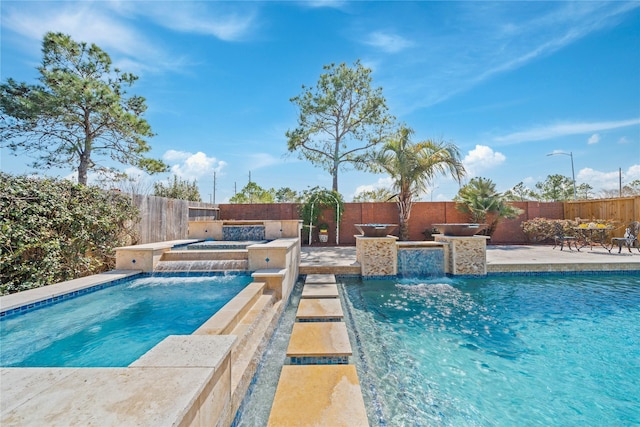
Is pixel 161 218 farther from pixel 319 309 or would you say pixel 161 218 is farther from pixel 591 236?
pixel 591 236

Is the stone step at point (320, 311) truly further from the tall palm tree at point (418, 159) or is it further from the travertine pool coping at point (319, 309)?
the tall palm tree at point (418, 159)

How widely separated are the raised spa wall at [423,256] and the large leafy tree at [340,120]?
7276mm

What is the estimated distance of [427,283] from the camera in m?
6.67

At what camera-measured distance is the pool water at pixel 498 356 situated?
234 centimetres

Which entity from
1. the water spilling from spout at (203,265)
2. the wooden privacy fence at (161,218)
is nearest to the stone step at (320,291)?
the water spilling from spout at (203,265)

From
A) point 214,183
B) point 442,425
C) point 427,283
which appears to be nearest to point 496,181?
point 427,283

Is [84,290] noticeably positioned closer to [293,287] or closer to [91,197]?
[91,197]

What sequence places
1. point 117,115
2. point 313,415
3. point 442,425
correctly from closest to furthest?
point 313,415 → point 442,425 → point 117,115

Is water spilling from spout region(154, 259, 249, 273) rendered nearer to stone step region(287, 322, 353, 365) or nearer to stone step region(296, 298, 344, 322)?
stone step region(296, 298, 344, 322)

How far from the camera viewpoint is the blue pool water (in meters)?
2.81

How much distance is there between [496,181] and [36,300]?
14364mm

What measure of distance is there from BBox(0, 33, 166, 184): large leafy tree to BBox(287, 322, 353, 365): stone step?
10832 millimetres

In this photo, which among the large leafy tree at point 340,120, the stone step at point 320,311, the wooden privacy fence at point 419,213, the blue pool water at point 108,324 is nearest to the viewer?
the blue pool water at point 108,324

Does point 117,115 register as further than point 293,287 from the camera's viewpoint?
Yes
